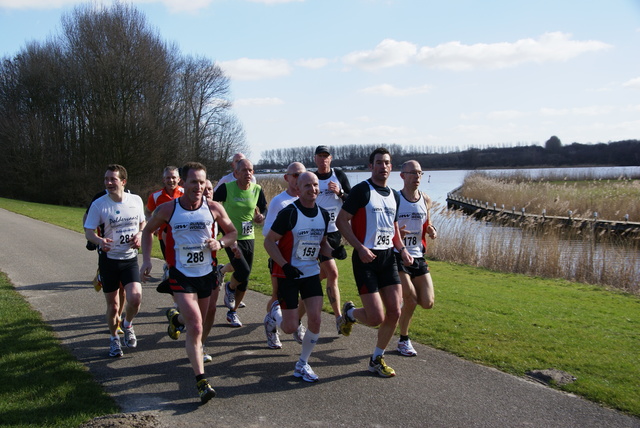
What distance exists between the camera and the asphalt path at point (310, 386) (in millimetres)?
4441

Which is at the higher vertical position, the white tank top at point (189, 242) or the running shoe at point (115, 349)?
the white tank top at point (189, 242)

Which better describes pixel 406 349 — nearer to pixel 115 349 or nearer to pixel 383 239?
pixel 383 239

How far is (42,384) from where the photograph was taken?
16.7 ft

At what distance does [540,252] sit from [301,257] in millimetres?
11071

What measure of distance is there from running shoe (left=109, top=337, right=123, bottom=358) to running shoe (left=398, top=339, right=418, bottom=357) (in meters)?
3.12

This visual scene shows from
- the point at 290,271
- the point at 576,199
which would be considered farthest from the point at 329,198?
the point at 576,199

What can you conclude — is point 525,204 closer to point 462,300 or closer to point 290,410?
point 462,300

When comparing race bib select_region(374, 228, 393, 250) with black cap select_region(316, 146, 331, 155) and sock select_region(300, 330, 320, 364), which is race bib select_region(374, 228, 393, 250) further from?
black cap select_region(316, 146, 331, 155)

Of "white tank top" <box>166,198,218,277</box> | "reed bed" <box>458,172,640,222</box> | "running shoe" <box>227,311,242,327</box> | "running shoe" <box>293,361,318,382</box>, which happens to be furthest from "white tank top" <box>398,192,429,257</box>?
"reed bed" <box>458,172,640,222</box>

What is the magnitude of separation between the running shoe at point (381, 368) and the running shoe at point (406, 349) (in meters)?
0.68

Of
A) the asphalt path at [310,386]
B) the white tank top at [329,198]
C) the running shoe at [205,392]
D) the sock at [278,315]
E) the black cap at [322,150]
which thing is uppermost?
the black cap at [322,150]

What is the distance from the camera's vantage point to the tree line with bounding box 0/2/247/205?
3759cm

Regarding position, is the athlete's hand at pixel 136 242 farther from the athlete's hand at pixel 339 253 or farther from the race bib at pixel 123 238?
the athlete's hand at pixel 339 253

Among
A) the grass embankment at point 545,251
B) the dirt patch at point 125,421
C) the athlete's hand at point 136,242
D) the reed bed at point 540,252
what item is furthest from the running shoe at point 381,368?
the grass embankment at point 545,251
